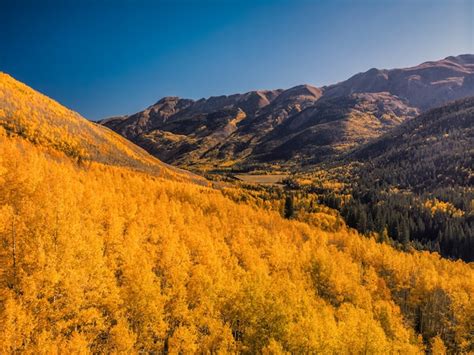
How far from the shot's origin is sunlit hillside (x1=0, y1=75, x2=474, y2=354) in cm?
3928

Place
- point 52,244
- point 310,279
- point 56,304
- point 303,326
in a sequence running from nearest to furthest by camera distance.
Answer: point 56,304 → point 52,244 → point 303,326 → point 310,279

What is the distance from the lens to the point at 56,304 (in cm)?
3900

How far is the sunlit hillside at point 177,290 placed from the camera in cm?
3928

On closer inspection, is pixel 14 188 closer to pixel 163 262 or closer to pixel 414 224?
pixel 163 262

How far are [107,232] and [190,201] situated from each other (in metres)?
93.9

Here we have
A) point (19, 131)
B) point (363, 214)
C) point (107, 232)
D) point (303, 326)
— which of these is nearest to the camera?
point (303, 326)

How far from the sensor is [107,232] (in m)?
67.2

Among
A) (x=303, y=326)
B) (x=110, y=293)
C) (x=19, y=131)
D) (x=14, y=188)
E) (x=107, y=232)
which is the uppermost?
(x=19, y=131)

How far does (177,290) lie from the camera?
54531 mm

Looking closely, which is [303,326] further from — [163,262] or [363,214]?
[363,214]

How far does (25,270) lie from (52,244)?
4.38 m

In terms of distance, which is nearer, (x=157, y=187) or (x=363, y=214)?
(x=157, y=187)

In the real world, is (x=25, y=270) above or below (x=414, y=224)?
above

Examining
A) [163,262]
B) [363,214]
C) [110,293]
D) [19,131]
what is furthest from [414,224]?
[19,131]
